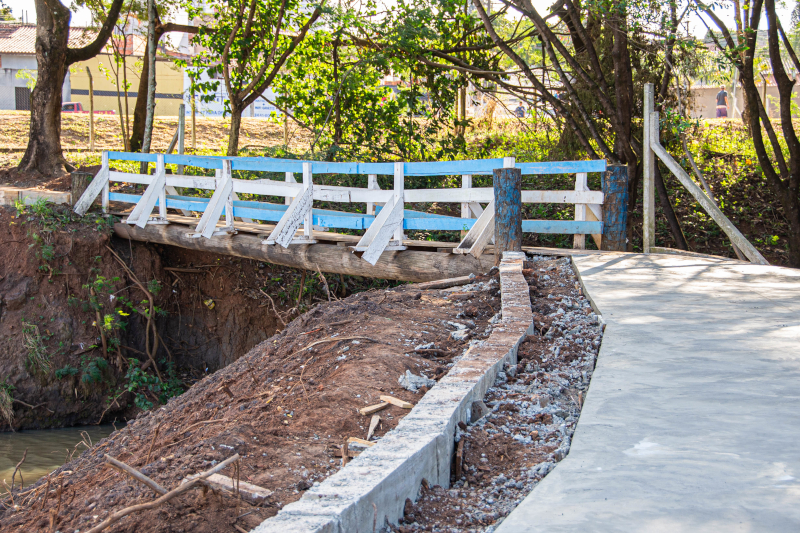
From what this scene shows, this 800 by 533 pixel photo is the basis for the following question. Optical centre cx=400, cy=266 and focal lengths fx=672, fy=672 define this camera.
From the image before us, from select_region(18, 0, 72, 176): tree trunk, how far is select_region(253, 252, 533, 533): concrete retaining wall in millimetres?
14510

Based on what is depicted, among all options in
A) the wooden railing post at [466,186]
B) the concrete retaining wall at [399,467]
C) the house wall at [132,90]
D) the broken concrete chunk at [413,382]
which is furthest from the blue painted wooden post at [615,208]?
the house wall at [132,90]

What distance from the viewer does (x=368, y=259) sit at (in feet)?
24.6

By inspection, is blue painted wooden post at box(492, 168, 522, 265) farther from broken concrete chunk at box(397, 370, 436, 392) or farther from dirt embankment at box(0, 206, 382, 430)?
dirt embankment at box(0, 206, 382, 430)

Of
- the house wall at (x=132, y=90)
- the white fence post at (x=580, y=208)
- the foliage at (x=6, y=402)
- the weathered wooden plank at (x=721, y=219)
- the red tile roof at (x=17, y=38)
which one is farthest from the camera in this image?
the red tile roof at (x=17, y=38)

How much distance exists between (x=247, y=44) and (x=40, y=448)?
9.21 meters

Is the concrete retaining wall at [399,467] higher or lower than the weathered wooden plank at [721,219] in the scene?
lower

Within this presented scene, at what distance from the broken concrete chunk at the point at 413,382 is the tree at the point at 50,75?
46.4 feet

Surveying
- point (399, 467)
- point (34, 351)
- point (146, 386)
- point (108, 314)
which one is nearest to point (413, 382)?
point (399, 467)

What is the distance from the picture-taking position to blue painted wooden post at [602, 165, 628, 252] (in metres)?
7.76

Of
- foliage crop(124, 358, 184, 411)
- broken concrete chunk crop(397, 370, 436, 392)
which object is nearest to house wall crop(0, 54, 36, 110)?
foliage crop(124, 358, 184, 411)

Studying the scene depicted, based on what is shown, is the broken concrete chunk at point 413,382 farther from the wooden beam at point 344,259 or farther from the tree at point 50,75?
the tree at point 50,75

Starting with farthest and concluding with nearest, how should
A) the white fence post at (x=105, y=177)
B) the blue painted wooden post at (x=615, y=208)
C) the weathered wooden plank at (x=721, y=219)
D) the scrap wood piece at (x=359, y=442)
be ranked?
1. the white fence post at (x=105, y=177)
2. the blue painted wooden post at (x=615, y=208)
3. the weathered wooden plank at (x=721, y=219)
4. the scrap wood piece at (x=359, y=442)

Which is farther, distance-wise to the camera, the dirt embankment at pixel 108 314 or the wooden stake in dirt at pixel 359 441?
the dirt embankment at pixel 108 314

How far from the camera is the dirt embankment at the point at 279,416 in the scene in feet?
8.59
